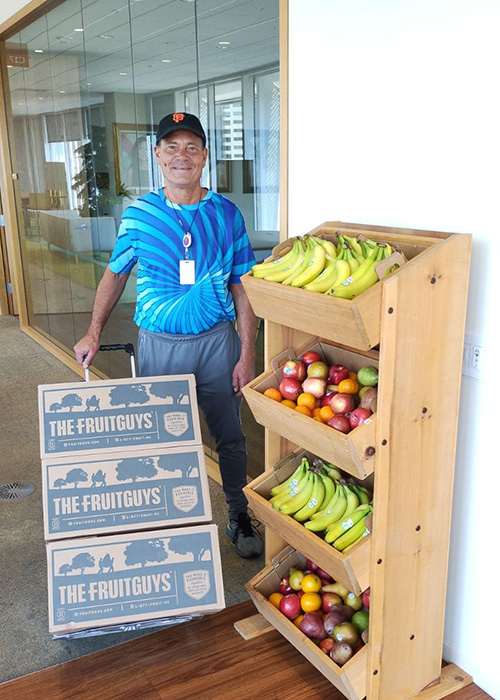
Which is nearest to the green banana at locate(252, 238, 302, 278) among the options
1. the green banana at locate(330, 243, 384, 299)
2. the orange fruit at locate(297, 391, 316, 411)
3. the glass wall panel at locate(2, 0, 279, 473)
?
the green banana at locate(330, 243, 384, 299)

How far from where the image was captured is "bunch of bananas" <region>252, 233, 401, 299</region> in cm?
186

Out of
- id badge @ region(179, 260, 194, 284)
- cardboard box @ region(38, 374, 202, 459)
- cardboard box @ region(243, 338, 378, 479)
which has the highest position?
id badge @ region(179, 260, 194, 284)

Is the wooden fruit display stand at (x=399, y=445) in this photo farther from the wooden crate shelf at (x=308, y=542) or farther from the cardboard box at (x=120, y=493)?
the cardboard box at (x=120, y=493)

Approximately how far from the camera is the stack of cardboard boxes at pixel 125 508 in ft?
7.75

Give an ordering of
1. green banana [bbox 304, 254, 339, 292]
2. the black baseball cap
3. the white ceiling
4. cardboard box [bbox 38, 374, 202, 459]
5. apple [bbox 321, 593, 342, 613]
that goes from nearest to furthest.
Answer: green banana [bbox 304, 254, 339, 292] → apple [bbox 321, 593, 342, 613] → cardboard box [bbox 38, 374, 202, 459] → the black baseball cap → the white ceiling

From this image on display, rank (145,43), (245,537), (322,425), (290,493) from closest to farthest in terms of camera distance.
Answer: (322,425)
(290,493)
(245,537)
(145,43)

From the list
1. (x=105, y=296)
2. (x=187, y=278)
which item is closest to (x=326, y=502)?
(x=187, y=278)

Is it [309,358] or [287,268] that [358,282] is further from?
[309,358]

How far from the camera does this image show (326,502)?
2.21 metres

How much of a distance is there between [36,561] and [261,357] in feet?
4.53

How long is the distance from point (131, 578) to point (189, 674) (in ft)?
1.23

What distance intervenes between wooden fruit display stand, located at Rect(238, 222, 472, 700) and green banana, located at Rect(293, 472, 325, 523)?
0.05 meters

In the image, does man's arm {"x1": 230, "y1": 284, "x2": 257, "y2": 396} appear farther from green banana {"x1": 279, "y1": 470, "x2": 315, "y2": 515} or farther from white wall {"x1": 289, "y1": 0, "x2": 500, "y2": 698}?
green banana {"x1": 279, "y1": 470, "x2": 315, "y2": 515}

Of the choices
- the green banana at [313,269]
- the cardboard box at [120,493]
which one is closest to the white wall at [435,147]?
the green banana at [313,269]
